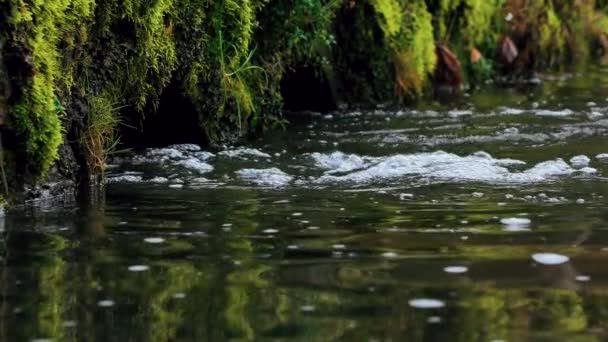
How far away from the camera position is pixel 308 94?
1188 centimetres

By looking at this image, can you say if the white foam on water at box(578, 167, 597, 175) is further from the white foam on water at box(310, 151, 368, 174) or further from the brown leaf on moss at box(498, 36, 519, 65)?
the brown leaf on moss at box(498, 36, 519, 65)

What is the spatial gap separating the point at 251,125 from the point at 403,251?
529 centimetres

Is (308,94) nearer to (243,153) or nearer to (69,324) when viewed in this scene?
(243,153)

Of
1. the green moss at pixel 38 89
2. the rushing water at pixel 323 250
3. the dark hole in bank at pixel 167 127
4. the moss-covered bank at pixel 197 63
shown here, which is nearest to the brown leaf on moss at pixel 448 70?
the moss-covered bank at pixel 197 63

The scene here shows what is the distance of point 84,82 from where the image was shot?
22.5ft

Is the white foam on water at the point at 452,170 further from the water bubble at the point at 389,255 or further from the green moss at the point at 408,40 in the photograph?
the green moss at the point at 408,40

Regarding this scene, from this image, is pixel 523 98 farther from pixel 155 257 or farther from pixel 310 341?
pixel 310 341

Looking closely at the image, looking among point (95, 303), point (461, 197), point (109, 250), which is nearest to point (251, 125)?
point (461, 197)

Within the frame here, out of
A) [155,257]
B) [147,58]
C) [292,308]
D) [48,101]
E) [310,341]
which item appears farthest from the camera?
[147,58]

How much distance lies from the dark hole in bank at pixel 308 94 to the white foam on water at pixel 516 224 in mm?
6512

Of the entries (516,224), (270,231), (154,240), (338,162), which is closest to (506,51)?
(338,162)

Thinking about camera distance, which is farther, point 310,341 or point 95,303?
point 95,303

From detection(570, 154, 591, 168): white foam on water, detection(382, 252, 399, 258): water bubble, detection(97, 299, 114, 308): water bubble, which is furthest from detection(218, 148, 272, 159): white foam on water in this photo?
detection(97, 299, 114, 308): water bubble

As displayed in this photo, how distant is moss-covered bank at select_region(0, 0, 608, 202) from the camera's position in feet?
19.4
